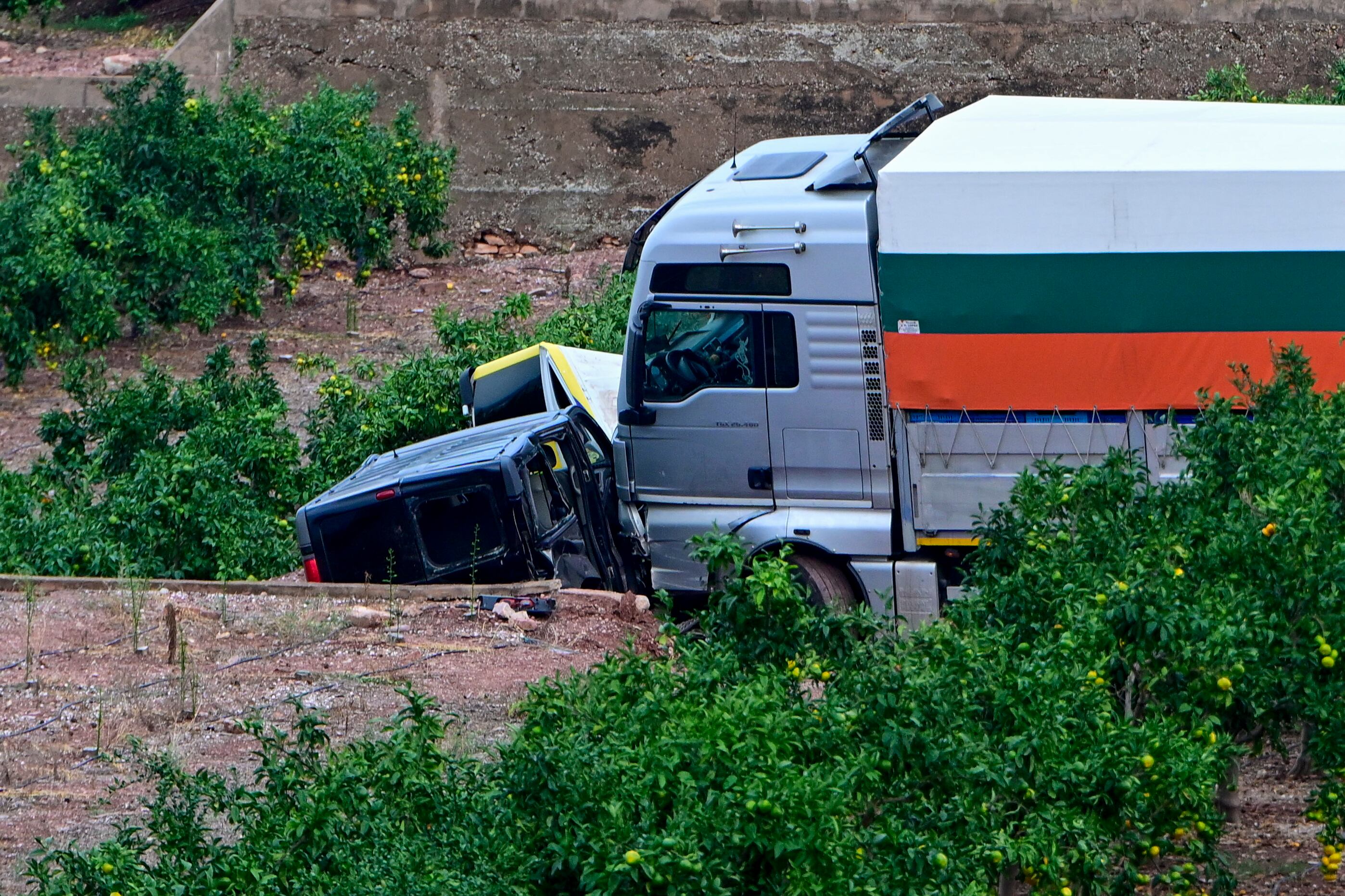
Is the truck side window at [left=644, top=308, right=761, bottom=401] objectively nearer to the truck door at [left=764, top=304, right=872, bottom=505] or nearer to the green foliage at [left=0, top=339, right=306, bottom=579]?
the truck door at [left=764, top=304, right=872, bottom=505]

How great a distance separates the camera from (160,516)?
1059cm

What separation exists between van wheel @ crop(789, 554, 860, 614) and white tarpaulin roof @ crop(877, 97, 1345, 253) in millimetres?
1951

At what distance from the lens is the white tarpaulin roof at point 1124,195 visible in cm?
866

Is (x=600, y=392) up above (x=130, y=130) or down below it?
below

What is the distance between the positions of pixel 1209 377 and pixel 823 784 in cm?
530

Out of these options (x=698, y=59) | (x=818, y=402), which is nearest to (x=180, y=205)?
(x=698, y=59)

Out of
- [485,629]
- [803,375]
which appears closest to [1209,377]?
[803,375]

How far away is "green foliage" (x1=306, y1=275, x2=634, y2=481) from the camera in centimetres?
1186

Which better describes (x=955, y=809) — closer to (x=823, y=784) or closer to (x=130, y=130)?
(x=823, y=784)

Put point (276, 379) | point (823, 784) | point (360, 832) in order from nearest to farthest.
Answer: point (823, 784) → point (360, 832) → point (276, 379)

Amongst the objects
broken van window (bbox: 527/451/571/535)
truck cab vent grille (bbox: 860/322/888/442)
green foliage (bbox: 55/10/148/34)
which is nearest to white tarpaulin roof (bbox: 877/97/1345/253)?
truck cab vent grille (bbox: 860/322/888/442)

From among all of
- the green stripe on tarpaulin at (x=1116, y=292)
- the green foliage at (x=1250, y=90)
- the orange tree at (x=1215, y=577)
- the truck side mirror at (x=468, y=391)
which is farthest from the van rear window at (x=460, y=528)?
the green foliage at (x=1250, y=90)

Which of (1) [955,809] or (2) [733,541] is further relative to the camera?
(2) [733,541]

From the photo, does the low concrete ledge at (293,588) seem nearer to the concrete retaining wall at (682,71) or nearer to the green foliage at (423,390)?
the green foliage at (423,390)
